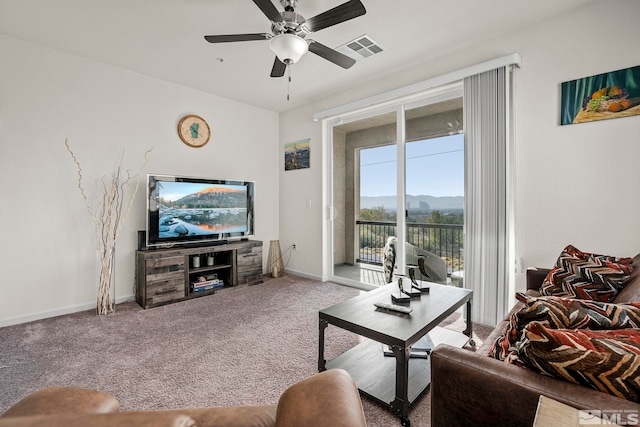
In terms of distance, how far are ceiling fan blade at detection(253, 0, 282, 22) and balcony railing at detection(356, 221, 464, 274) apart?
8.11 ft

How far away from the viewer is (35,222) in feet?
9.18

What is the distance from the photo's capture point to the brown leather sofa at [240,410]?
1.38ft

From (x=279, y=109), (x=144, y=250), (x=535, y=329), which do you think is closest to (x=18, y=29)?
(x=144, y=250)

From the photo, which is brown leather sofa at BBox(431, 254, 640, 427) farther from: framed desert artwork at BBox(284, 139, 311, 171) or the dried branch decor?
framed desert artwork at BBox(284, 139, 311, 171)

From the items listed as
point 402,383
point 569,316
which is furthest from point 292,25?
point 402,383

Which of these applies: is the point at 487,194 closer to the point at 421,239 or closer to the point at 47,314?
the point at 421,239

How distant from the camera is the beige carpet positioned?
1.70 meters

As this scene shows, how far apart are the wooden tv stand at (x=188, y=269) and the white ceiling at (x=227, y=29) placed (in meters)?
2.09

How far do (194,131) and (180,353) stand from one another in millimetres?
2799

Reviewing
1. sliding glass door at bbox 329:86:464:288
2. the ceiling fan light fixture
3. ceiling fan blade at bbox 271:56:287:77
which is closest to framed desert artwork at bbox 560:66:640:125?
sliding glass door at bbox 329:86:464:288

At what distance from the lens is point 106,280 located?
118 inches

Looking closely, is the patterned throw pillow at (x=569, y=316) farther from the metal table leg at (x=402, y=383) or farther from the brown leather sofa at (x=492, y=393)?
the metal table leg at (x=402, y=383)

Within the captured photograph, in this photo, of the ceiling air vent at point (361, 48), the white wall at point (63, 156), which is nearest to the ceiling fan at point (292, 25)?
the ceiling air vent at point (361, 48)

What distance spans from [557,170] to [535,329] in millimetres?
2172
